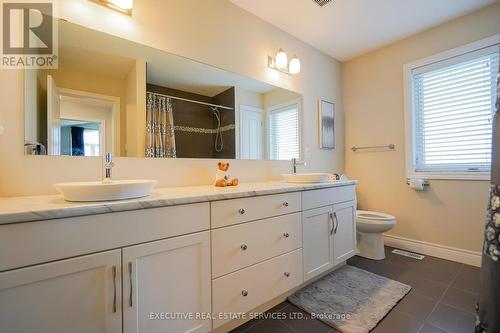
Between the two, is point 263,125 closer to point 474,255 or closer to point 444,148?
point 444,148

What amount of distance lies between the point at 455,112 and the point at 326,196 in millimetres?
1678

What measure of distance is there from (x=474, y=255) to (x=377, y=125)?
1.57 metres

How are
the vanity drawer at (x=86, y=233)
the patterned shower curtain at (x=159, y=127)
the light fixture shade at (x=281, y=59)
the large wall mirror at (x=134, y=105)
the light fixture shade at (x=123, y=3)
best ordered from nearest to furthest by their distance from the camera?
the vanity drawer at (x=86, y=233)
the large wall mirror at (x=134, y=105)
the light fixture shade at (x=123, y=3)
the patterned shower curtain at (x=159, y=127)
the light fixture shade at (x=281, y=59)

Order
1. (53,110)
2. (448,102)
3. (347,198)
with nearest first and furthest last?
(53,110), (347,198), (448,102)

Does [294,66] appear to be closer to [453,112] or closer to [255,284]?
[453,112]

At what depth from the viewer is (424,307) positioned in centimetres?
146

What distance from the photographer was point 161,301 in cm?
95

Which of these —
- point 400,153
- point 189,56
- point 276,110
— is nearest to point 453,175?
point 400,153

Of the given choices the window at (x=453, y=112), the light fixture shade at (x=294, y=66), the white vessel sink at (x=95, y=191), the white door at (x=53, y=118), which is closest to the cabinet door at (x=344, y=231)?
the window at (x=453, y=112)

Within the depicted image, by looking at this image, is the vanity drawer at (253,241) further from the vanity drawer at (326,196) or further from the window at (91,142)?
the window at (91,142)

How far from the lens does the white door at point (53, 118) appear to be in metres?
1.15

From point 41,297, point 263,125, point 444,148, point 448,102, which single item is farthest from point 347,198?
point 41,297

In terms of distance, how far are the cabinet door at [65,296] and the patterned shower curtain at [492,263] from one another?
4.95ft

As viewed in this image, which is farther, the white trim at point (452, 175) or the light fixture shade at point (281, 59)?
the light fixture shade at point (281, 59)
